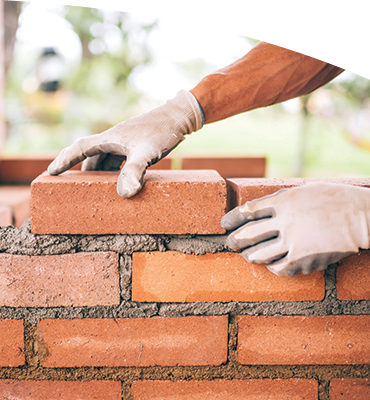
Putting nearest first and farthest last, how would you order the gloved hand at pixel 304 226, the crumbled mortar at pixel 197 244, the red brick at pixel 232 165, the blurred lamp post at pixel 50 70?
the gloved hand at pixel 304 226 → the crumbled mortar at pixel 197 244 → the red brick at pixel 232 165 → the blurred lamp post at pixel 50 70

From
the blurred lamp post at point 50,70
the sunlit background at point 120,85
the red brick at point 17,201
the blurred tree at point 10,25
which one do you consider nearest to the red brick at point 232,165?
the red brick at point 17,201

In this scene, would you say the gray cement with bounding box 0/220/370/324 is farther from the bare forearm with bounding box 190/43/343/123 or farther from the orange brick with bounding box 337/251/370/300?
the bare forearm with bounding box 190/43/343/123

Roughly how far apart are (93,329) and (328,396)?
0.69 meters

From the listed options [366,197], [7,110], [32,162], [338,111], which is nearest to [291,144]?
[338,111]

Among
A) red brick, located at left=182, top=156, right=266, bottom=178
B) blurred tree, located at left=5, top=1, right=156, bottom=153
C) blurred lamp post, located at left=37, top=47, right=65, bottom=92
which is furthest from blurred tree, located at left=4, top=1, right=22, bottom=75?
red brick, located at left=182, top=156, right=266, bottom=178

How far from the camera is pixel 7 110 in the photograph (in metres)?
6.34

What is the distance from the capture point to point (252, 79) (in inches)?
43.0

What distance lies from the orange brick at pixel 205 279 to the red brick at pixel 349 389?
0.30m

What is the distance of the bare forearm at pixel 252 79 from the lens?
1.08 m

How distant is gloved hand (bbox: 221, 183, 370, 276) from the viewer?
81cm

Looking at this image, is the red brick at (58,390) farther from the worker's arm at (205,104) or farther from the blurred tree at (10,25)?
the blurred tree at (10,25)

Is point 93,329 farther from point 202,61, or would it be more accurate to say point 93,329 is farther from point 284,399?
point 202,61

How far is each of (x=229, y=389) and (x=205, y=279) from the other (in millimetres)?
329

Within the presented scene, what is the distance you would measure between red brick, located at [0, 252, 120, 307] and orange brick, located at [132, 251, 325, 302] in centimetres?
8
